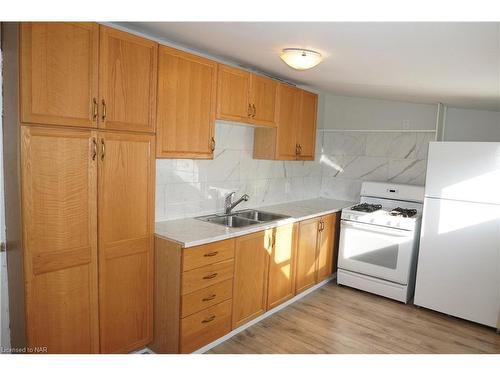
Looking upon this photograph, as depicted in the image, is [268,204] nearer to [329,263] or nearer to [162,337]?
[329,263]

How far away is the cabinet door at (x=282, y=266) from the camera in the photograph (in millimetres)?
3098

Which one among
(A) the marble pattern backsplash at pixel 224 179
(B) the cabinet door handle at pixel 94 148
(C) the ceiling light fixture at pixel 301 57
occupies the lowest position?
(A) the marble pattern backsplash at pixel 224 179

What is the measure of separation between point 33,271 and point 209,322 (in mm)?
1206

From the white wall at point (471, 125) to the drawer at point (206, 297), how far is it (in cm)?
300

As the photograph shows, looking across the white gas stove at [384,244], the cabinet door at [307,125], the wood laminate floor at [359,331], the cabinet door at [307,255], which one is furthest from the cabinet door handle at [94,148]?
the white gas stove at [384,244]

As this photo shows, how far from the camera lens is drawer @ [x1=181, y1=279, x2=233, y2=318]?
2.33 metres

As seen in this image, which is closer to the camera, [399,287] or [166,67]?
[166,67]

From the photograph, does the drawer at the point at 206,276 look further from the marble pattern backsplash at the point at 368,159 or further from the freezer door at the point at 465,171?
the marble pattern backsplash at the point at 368,159

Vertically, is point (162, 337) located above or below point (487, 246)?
below

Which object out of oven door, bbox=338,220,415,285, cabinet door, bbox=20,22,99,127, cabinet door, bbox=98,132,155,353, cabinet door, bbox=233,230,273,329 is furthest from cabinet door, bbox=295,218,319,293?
cabinet door, bbox=20,22,99,127

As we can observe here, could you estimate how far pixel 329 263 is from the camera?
13.0 feet

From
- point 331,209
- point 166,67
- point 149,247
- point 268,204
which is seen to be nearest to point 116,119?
point 166,67
